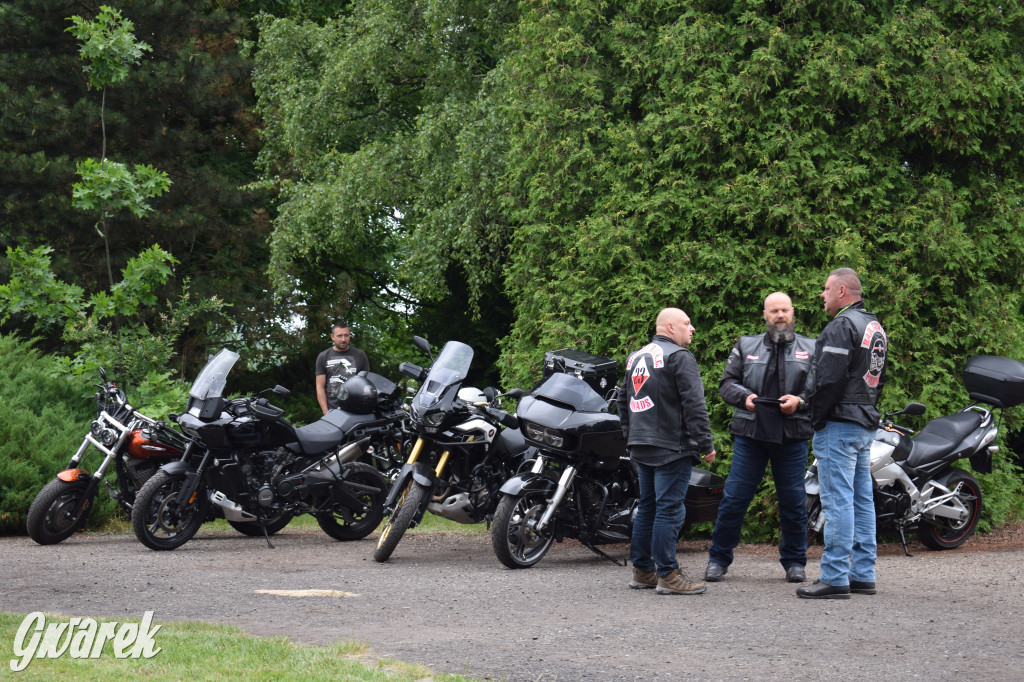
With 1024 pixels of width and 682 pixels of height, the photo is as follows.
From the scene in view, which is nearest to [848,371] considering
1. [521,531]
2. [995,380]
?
[521,531]

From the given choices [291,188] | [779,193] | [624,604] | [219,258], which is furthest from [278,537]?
[219,258]

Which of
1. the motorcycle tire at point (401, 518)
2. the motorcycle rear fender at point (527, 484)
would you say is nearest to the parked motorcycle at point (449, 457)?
the motorcycle tire at point (401, 518)

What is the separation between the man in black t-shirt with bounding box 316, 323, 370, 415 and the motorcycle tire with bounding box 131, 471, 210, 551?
298cm

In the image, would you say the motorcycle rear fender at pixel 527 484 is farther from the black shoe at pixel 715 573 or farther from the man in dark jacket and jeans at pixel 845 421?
the man in dark jacket and jeans at pixel 845 421

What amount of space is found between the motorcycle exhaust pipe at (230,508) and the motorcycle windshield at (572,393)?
2882 mm

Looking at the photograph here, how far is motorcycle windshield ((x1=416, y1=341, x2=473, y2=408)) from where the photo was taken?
346 inches

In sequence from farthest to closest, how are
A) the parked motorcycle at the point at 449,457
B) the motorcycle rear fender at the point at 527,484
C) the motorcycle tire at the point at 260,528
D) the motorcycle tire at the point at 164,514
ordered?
the motorcycle tire at the point at 260,528, the motorcycle tire at the point at 164,514, the parked motorcycle at the point at 449,457, the motorcycle rear fender at the point at 527,484

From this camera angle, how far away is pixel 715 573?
7633 mm

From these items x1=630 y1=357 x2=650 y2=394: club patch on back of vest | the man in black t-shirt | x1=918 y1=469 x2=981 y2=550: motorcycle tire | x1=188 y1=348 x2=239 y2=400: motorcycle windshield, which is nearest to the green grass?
x1=630 y1=357 x2=650 y2=394: club patch on back of vest

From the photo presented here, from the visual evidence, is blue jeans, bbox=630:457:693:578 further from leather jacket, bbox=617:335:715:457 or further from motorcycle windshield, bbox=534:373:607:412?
motorcycle windshield, bbox=534:373:607:412

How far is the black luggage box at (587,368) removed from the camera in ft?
28.9

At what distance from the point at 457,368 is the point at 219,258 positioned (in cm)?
1259

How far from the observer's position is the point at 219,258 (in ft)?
67.2

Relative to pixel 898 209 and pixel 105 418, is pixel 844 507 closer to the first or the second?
pixel 898 209
